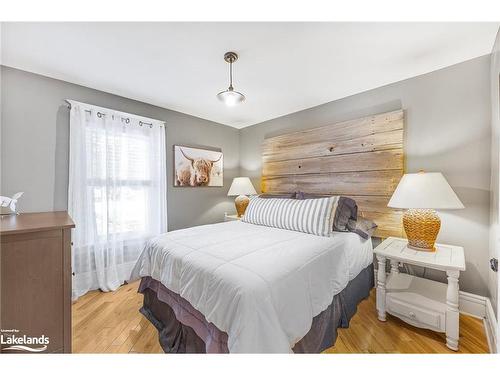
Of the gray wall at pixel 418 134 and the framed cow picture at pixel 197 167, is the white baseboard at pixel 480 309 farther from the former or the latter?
the framed cow picture at pixel 197 167

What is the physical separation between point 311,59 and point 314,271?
1687 millimetres

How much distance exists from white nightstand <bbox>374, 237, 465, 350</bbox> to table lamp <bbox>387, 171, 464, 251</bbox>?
114 mm

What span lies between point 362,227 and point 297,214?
674mm

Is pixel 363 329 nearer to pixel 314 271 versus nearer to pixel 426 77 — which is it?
pixel 314 271

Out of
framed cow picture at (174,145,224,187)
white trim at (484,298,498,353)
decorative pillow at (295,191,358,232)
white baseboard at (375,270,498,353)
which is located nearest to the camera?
white trim at (484,298,498,353)

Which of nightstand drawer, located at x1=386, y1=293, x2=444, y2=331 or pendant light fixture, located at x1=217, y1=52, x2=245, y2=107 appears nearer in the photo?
nightstand drawer, located at x1=386, y1=293, x2=444, y2=331

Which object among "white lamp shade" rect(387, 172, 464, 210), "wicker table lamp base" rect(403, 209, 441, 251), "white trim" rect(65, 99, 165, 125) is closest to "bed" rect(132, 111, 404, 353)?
"wicker table lamp base" rect(403, 209, 441, 251)

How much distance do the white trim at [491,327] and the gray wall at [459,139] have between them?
165 millimetres

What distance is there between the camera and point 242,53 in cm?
167

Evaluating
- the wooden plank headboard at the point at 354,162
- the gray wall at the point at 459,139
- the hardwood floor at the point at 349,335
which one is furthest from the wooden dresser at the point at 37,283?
the gray wall at the point at 459,139

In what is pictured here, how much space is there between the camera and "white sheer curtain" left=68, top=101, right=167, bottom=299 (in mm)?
2145

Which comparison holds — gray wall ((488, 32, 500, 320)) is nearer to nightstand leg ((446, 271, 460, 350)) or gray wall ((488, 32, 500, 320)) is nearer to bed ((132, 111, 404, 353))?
nightstand leg ((446, 271, 460, 350))

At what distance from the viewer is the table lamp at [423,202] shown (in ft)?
5.01

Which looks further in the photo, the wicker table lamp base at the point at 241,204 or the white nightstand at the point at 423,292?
the wicker table lamp base at the point at 241,204
